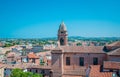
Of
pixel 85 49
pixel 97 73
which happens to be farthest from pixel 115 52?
pixel 85 49

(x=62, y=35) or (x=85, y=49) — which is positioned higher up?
(x=62, y=35)

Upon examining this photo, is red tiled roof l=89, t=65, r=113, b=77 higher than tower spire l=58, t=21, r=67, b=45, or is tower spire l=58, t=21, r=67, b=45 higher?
tower spire l=58, t=21, r=67, b=45

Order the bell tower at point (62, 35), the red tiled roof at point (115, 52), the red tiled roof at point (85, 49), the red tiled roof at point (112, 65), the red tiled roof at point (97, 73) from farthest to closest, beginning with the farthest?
the bell tower at point (62, 35) → the red tiled roof at point (85, 49) → the red tiled roof at point (115, 52) → the red tiled roof at point (112, 65) → the red tiled roof at point (97, 73)

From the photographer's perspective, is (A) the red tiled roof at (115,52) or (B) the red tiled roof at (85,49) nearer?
(A) the red tiled roof at (115,52)

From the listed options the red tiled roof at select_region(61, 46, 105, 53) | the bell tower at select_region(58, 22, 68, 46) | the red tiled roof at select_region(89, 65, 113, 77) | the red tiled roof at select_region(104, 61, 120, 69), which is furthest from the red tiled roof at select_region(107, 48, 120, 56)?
the bell tower at select_region(58, 22, 68, 46)

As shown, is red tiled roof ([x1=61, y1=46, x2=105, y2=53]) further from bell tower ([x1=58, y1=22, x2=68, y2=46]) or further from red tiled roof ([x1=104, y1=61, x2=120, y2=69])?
red tiled roof ([x1=104, y1=61, x2=120, y2=69])

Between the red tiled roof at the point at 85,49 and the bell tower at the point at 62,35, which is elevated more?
the bell tower at the point at 62,35

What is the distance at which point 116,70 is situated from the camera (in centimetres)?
3906

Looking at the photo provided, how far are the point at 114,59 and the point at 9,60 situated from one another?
4907 centimetres

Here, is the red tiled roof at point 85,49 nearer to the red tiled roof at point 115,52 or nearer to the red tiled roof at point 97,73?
the red tiled roof at point 115,52

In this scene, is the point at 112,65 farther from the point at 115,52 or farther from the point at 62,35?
the point at 62,35

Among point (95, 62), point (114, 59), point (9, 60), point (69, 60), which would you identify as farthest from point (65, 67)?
point (9, 60)

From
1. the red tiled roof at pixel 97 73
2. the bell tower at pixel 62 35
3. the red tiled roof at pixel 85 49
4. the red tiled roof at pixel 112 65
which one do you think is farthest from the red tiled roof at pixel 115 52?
the bell tower at pixel 62 35

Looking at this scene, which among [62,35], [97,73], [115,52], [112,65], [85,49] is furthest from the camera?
[62,35]
